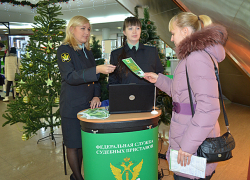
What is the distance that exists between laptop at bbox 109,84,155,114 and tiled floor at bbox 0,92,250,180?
122cm

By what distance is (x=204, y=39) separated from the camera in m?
1.17

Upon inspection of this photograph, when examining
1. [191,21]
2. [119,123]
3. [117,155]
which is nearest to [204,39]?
[191,21]

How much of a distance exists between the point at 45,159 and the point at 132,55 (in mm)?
2026

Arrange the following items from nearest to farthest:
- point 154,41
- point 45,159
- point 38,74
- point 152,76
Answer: point 152,76 → point 45,159 → point 38,74 → point 154,41

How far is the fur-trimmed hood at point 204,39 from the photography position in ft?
3.84

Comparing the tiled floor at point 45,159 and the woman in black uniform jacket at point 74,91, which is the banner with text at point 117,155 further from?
the tiled floor at point 45,159

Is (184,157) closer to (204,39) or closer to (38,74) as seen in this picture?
(204,39)

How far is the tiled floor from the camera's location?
259 cm

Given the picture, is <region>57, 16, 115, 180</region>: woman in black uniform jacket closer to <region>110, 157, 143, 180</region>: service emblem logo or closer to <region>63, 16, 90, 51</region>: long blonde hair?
<region>63, 16, 90, 51</region>: long blonde hair

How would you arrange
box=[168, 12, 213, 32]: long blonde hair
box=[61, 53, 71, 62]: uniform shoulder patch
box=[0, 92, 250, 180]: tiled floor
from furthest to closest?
box=[0, 92, 250, 180]: tiled floor → box=[61, 53, 71, 62]: uniform shoulder patch → box=[168, 12, 213, 32]: long blonde hair

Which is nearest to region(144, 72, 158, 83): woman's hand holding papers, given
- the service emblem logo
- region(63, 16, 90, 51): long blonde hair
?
the service emblem logo

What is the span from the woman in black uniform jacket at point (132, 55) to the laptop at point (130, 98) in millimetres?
590

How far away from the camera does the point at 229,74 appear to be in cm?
559

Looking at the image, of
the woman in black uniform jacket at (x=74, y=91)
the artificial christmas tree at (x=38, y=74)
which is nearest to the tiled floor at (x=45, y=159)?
the artificial christmas tree at (x=38, y=74)
